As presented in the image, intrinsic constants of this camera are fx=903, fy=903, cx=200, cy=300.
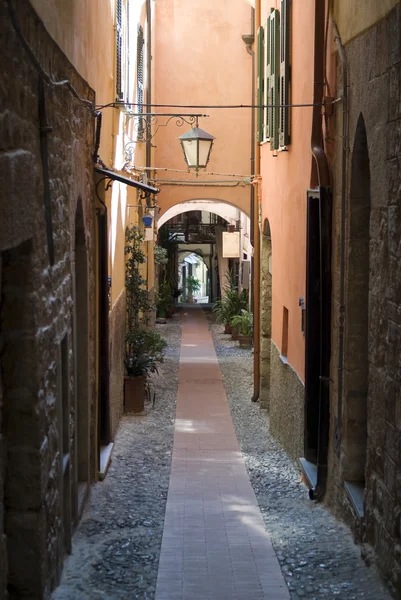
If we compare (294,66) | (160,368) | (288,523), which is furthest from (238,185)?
(288,523)

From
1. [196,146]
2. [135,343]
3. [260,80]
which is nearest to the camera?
[196,146]

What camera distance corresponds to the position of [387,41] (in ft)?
17.9

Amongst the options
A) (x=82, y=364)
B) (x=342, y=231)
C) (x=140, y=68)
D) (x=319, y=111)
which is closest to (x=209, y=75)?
(x=140, y=68)

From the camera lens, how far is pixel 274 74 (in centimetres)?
1128

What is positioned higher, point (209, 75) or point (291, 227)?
point (209, 75)

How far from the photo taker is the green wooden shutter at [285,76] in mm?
10453

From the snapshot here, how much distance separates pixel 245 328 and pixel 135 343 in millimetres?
7057

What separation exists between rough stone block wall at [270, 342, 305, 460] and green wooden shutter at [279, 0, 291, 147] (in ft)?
8.96

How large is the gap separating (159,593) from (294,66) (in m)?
6.54

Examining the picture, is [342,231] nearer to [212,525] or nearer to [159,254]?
[212,525]

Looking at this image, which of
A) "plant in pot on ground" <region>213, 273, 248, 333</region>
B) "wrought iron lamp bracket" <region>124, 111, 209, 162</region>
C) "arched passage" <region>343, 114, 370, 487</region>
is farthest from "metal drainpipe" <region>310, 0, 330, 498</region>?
"plant in pot on ground" <region>213, 273, 248, 333</region>

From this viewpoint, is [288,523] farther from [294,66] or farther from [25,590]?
[294,66]

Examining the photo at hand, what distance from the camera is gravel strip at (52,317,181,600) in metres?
5.71

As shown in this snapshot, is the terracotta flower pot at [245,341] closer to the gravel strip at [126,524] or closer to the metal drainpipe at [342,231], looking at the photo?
the gravel strip at [126,524]
